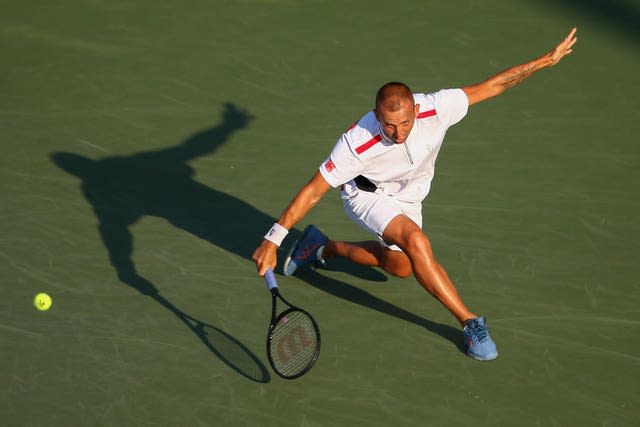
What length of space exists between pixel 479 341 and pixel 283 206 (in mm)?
2428

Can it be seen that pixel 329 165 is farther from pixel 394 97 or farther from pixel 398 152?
pixel 394 97

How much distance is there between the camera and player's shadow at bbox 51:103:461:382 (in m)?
6.97

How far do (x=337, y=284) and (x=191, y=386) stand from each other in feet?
5.02

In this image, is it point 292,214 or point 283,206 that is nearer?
point 292,214

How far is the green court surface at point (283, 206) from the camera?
251 inches

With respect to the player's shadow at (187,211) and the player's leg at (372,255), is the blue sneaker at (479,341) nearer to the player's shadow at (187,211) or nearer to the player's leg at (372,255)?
the player's shadow at (187,211)

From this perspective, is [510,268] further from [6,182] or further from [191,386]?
[6,182]

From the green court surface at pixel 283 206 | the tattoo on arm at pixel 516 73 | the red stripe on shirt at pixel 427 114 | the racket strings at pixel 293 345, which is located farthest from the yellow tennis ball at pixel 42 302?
the tattoo on arm at pixel 516 73

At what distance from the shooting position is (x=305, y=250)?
7.44 metres

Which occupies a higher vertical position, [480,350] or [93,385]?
[480,350]

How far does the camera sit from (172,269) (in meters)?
7.60

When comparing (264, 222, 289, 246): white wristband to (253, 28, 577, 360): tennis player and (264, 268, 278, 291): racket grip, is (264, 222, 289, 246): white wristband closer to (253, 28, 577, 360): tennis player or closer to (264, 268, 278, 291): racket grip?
(253, 28, 577, 360): tennis player

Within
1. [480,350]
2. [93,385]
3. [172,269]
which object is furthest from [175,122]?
[480,350]

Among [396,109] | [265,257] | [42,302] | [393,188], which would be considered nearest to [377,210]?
[393,188]
